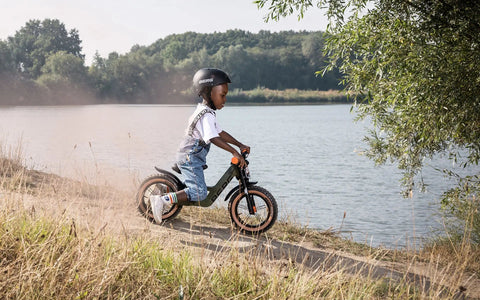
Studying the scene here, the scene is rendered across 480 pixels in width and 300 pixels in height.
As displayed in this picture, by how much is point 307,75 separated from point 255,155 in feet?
201

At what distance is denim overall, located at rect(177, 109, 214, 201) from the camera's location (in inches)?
266

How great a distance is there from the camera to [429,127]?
8.62 meters

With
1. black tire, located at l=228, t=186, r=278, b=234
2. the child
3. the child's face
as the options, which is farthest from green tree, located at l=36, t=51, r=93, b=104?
the child's face

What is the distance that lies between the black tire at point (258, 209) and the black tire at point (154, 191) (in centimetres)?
83

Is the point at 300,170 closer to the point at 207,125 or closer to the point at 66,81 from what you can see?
the point at 207,125

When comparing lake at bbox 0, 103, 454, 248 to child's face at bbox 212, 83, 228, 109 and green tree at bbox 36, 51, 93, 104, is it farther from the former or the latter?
green tree at bbox 36, 51, 93, 104

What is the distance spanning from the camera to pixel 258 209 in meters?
7.07

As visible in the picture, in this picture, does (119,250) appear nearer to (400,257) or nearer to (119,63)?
(400,257)

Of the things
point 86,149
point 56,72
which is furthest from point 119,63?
point 86,149

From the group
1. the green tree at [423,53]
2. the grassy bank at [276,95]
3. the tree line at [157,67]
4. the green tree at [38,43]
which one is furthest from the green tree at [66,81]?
the green tree at [423,53]

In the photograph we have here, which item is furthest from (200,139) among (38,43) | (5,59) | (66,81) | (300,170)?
(38,43)

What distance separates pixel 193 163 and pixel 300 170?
18514 mm

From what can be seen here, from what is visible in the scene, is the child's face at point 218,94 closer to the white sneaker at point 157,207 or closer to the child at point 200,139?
the child at point 200,139

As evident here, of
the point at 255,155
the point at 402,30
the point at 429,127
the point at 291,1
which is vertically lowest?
the point at 255,155
